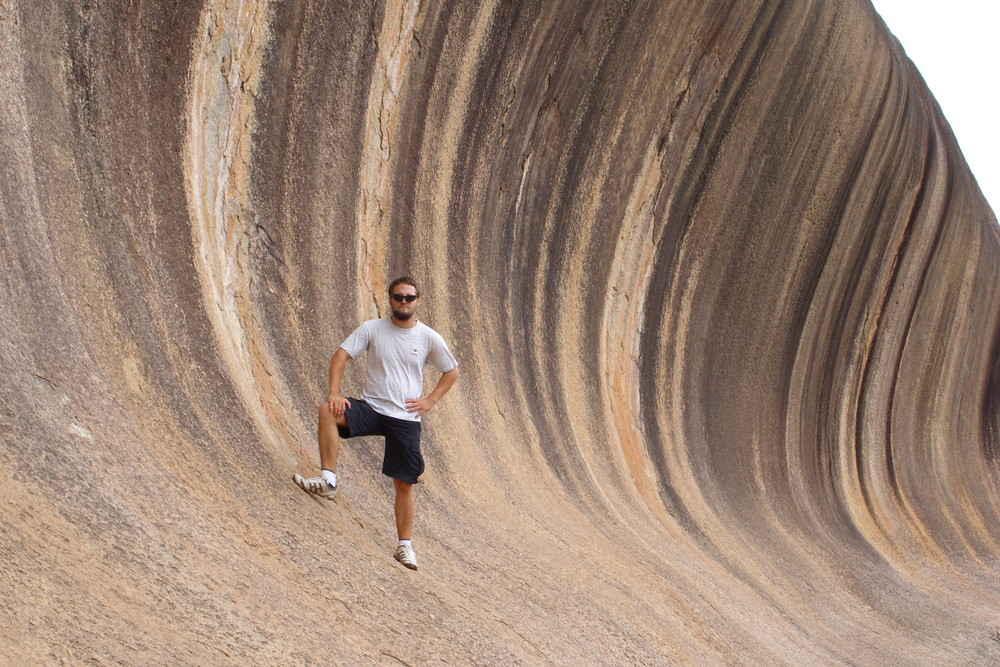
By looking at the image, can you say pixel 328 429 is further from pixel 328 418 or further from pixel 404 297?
pixel 404 297

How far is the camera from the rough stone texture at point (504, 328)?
3879 millimetres

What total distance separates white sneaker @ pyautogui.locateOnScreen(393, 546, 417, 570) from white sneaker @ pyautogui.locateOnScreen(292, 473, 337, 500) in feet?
1.22

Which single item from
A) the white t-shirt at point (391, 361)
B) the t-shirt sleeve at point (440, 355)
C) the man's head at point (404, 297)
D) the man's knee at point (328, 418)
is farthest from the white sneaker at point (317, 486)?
the man's head at point (404, 297)

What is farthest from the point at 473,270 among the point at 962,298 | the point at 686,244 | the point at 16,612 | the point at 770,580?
the point at 962,298

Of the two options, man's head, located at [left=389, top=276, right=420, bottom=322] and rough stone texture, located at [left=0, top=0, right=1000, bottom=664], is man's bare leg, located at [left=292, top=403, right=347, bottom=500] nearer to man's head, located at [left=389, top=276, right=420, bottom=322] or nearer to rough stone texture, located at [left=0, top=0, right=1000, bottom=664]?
rough stone texture, located at [left=0, top=0, right=1000, bottom=664]

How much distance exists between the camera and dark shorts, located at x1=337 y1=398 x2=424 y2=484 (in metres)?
4.31

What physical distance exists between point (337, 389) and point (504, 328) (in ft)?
10.8

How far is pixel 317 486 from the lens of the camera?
175 inches

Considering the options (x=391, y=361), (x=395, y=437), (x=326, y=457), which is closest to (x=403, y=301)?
(x=391, y=361)

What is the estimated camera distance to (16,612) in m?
2.91

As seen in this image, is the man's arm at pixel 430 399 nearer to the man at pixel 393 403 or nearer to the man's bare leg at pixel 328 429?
the man at pixel 393 403

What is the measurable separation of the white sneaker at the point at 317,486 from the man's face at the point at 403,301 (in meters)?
0.77

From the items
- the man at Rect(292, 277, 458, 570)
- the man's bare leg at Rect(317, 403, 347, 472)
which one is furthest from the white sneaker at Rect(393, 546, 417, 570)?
the man's bare leg at Rect(317, 403, 347, 472)

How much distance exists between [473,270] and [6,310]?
383cm
